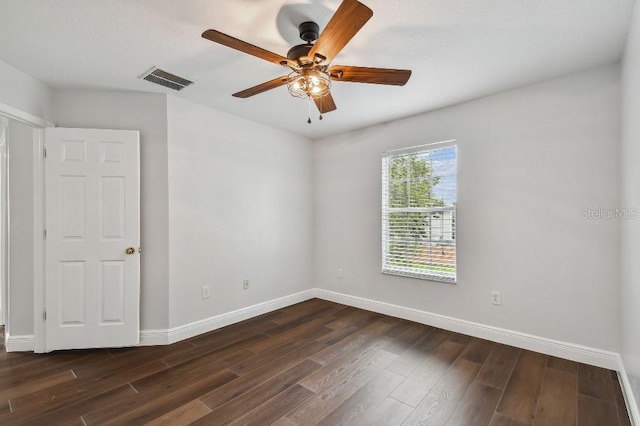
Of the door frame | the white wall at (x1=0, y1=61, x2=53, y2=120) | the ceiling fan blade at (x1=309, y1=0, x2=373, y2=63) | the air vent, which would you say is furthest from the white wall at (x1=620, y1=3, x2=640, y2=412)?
the door frame

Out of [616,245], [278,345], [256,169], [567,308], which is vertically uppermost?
[256,169]

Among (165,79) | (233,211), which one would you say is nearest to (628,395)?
(233,211)

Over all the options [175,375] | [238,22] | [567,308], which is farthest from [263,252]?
[567,308]

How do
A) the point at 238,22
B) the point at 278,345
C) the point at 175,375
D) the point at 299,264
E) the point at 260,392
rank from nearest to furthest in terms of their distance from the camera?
the point at 238,22
the point at 260,392
the point at 175,375
the point at 278,345
the point at 299,264

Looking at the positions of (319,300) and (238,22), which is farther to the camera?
(319,300)

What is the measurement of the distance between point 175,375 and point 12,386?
3.71 ft

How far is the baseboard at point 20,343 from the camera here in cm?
276

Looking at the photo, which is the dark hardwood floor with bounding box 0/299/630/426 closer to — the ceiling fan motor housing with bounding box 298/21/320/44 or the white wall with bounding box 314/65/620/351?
the white wall with bounding box 314/65/620/351

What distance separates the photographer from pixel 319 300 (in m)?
4.44

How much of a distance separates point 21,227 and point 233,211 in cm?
→ 193

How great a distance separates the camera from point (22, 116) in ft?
8.14

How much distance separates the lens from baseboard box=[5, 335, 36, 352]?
108 inches

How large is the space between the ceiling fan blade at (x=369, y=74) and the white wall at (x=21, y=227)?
295cm

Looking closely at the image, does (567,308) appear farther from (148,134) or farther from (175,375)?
(148,134)
